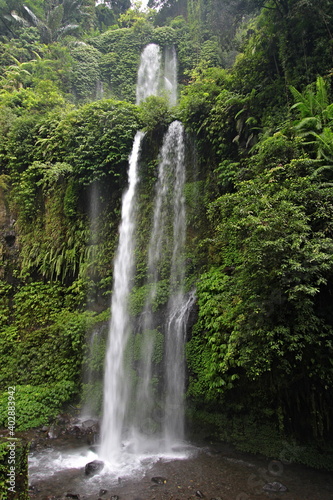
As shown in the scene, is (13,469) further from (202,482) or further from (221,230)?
(221,230)

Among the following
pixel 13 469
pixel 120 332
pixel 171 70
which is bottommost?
pixel 13 469

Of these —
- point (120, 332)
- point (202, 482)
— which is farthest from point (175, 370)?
point (202, 482)

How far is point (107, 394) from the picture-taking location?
24.4ft

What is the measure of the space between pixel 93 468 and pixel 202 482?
1.95 m

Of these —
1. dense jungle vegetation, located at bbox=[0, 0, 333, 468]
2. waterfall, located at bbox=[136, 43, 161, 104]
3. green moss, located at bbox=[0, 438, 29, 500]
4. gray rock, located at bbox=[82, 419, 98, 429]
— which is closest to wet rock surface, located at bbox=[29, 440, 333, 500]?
dense jungle vegetation, located at bbox=[0, 0, 333, 468]

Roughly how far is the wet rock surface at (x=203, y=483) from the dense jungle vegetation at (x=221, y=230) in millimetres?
427

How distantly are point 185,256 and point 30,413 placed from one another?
565 centimetres

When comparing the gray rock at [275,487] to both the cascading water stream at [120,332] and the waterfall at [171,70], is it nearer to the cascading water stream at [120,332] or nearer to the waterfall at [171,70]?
the cascading water stream at [120,332]

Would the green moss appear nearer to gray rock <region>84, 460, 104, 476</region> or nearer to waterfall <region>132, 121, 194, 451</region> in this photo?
gray rock <region>84, 460, 104, 476</region>

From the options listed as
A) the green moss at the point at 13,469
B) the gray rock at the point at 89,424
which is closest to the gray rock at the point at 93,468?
the gray rock at the point at 89,424

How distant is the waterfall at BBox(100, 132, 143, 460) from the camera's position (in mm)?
6795

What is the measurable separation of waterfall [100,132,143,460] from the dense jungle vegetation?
345 mm

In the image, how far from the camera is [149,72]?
2112cm

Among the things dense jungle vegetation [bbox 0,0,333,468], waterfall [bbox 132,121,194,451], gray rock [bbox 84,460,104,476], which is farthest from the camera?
waterfall [bbox 132,121,194,451]
